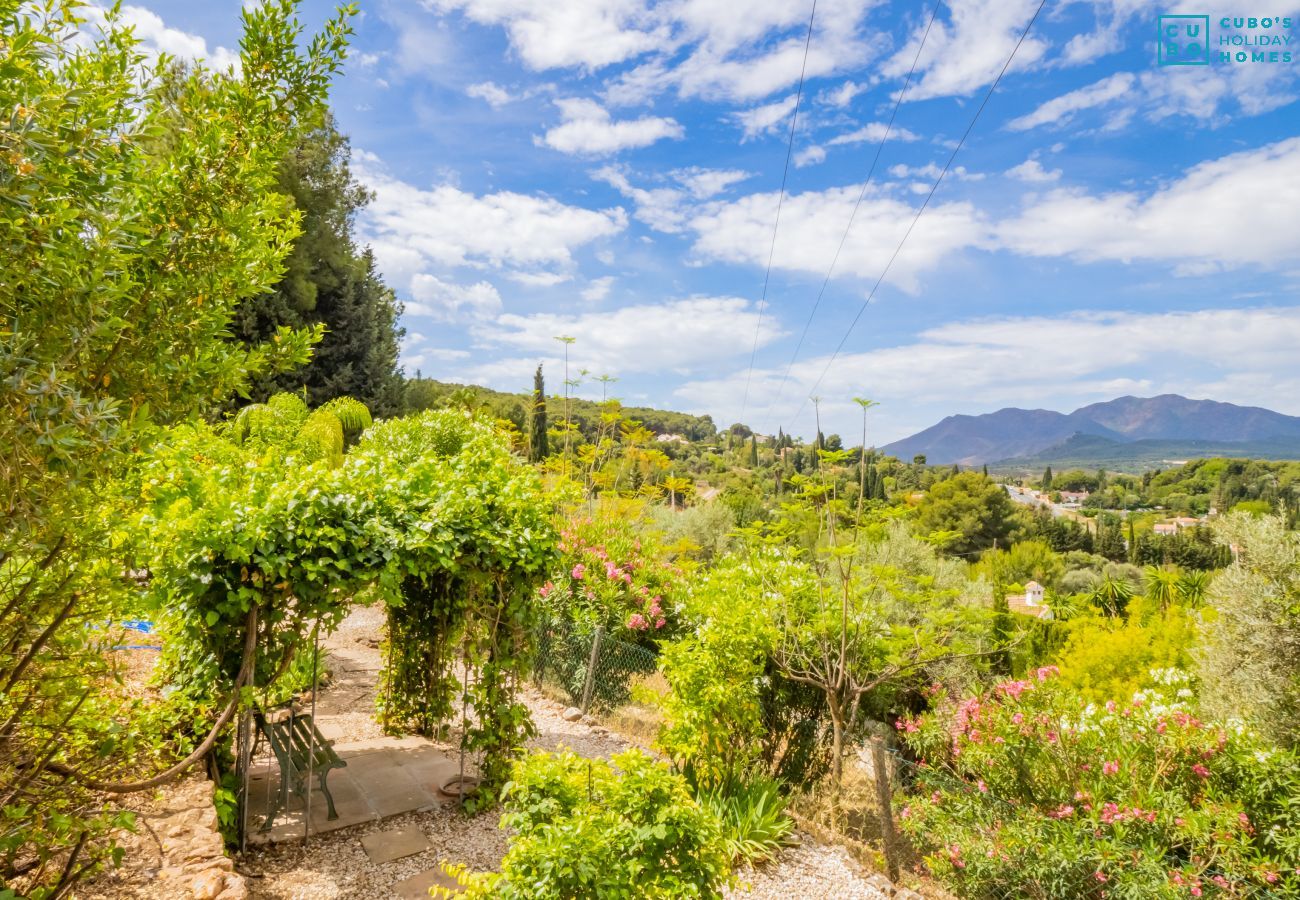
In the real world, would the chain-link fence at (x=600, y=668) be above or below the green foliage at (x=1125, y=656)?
above

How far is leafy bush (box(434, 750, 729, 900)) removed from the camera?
6.84ft

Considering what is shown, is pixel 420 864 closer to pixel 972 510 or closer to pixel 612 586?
pixel 612 586

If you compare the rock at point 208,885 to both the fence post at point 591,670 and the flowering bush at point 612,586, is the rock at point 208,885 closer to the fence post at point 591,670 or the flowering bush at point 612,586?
the fence post at point 591,670

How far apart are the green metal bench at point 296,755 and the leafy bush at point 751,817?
252cm

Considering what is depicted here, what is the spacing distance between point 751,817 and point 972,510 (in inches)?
1480

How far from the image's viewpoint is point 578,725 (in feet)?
20.7

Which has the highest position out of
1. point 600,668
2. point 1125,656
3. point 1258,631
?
point 1258,631

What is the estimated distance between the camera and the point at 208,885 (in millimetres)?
2566

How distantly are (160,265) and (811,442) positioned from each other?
5554mm

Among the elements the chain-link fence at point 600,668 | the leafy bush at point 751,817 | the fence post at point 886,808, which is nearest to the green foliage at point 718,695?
the leafy bush at point 751,817

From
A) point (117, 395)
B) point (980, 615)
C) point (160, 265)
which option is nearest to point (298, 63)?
point (160, 265)

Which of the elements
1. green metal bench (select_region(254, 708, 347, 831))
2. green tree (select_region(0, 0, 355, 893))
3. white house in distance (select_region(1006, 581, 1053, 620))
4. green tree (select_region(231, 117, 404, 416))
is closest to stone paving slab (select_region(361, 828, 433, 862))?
green metal bench (select_region(254, 708, 347, 831))

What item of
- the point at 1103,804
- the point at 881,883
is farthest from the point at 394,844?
the point at 1103,804

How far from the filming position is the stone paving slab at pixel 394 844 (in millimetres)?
3703
